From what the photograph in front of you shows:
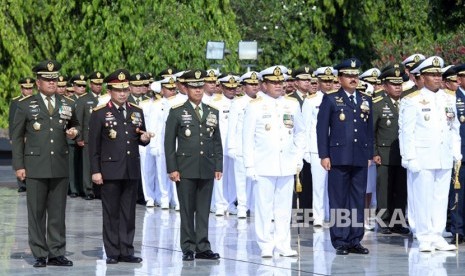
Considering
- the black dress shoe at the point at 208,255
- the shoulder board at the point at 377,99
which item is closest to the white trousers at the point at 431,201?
the shoulder board at the point at 377,99

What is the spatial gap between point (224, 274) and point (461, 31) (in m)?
16.7

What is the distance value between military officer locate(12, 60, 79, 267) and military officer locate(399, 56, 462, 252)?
4.17 meters

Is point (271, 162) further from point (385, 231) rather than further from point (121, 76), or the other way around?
point (385, 231)

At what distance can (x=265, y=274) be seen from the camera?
15.2m

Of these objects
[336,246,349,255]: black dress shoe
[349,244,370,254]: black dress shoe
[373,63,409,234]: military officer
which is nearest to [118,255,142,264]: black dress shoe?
[336,246,349,255]: black dress shoe

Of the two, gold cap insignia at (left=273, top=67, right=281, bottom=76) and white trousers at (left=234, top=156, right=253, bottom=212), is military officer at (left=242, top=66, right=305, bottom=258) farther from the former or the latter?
white trousers at (left=234, top=156, right=253, bottom=212)

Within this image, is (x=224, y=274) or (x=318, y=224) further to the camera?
A: (x=318, y=224)

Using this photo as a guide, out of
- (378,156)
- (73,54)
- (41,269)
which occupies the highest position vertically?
(73,54)

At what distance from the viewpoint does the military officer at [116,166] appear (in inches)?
631

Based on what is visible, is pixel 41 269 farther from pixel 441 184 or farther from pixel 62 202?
pixel 441 184

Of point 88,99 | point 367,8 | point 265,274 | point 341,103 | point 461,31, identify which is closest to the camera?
point 265,274

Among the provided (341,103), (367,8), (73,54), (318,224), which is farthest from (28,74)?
(341,103)

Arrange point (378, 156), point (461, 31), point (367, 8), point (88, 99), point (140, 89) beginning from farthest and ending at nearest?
point (367, 8) → point (461, 31) → point (88, 99) → point (140, 89) → point (378, 156)

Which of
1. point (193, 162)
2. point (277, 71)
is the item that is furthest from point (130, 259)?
point (277, 71)
